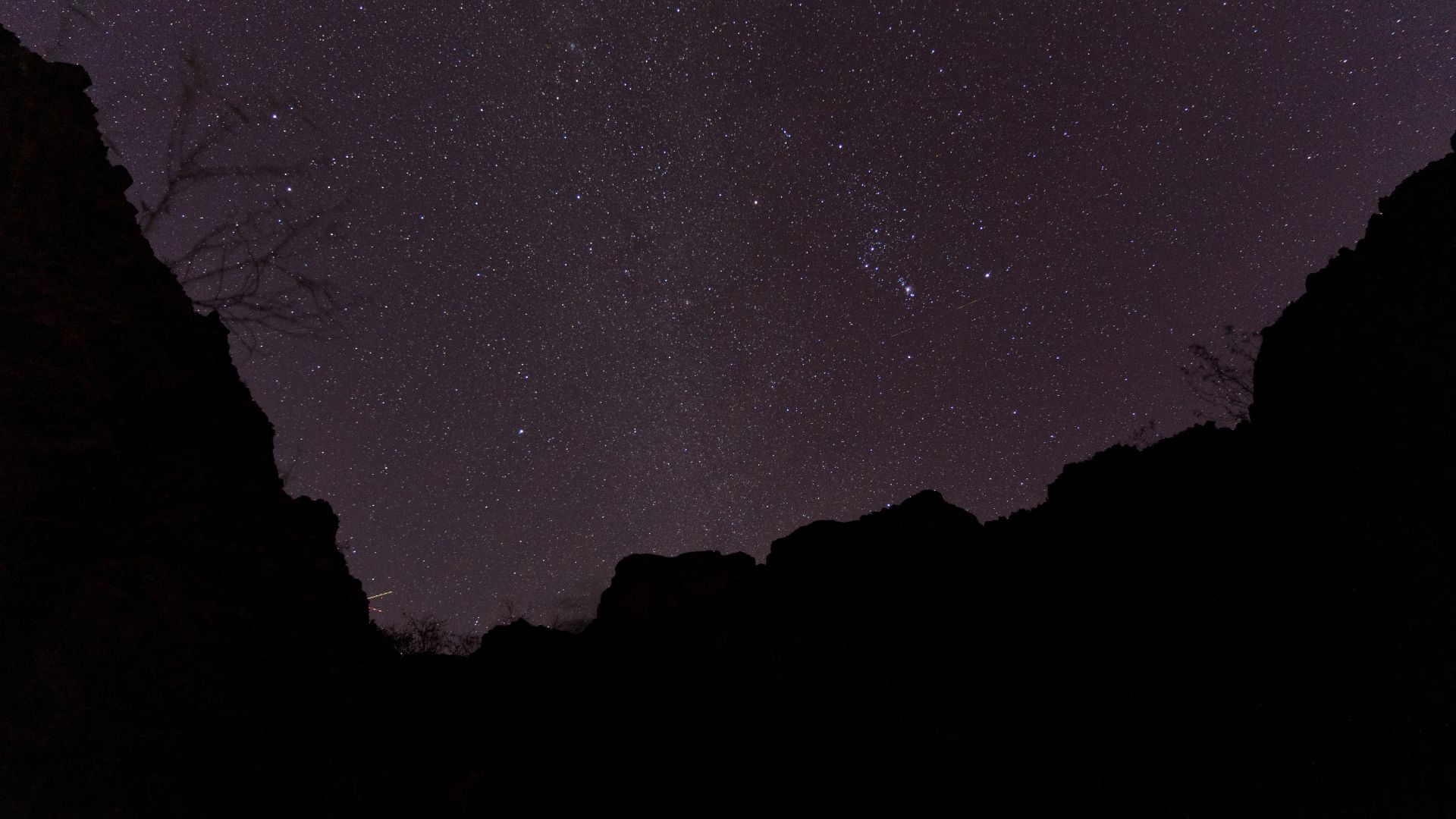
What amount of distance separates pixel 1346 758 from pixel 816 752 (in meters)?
5.72

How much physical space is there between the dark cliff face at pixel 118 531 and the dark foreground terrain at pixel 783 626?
2 cm

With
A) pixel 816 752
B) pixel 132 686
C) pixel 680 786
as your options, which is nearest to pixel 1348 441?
pixel 816 752

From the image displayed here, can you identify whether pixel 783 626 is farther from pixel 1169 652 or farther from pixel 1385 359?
pixel 1385 359

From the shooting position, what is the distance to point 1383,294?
→ 23.6ft

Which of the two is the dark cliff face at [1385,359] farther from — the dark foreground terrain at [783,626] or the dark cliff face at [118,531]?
the dark cliff face at [118,531]

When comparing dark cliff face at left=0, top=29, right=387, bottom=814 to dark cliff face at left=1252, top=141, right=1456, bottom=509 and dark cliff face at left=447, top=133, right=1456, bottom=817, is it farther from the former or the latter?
dark cliff face at left=1252, top=141, right=1456, bottom=509

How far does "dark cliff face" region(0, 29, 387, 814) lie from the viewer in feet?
8.07


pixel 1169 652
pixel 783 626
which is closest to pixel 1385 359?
pixel 1169 652

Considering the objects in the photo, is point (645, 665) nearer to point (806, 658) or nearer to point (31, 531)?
point (806, 658)

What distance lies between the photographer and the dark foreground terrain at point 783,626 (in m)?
2.75

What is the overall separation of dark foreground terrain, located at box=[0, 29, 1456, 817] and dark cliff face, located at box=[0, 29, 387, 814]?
15mm

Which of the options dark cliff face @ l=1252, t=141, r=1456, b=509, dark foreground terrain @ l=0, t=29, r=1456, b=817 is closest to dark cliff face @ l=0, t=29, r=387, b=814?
dark foreground terrain @ l=0, t=29, r=1456, b=817

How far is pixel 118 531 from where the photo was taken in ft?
9.53

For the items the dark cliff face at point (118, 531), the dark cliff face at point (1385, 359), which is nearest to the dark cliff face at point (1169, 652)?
the dark cliff face at point (1385, 359)
